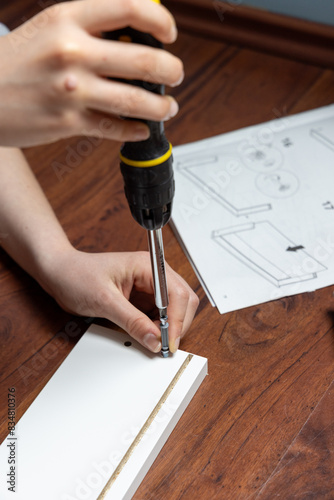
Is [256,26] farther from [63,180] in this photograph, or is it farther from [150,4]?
[150,4]

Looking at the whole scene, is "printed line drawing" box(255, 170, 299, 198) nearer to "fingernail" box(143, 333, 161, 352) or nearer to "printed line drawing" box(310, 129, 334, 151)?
"printed line drawing" box(310, 129, 334, 151)

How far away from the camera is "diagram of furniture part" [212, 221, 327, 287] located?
636 millimetres

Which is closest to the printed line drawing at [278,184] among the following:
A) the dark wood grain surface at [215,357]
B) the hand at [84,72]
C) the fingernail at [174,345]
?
the dark wood grain surface at [215,357]

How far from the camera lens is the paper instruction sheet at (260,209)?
64cm

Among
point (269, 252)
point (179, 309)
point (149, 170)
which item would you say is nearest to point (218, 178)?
point (269, 252)

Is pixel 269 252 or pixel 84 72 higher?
pixel 84 72

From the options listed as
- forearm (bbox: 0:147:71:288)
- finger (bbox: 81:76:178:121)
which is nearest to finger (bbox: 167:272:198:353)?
forearm (bbox: 0:147:71:288)

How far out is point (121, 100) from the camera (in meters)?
0.36

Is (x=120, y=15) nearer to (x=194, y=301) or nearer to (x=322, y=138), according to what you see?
(x=194, y=301)

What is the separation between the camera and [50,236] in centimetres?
65

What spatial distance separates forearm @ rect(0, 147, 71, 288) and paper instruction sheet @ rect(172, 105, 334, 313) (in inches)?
6.1

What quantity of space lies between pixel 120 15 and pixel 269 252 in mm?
378

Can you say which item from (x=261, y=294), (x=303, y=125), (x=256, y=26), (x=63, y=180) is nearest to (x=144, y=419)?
(x=261, y=294)

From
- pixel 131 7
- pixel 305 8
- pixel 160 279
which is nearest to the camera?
pixel 131 7
